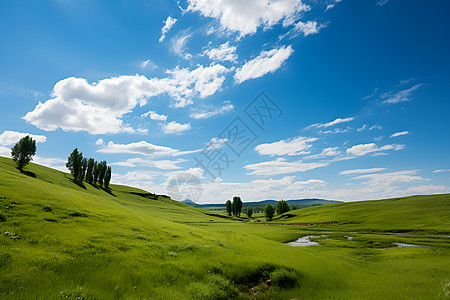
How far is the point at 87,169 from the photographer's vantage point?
12925cm

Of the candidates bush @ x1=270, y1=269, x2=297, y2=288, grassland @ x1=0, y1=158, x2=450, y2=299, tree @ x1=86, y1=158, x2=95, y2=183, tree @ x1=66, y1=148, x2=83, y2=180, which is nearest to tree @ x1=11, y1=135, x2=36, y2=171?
tree @ x1=66, y1=148, x2=83, y2=180

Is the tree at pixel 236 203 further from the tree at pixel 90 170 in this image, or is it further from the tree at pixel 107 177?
the tree at pixel 90 170

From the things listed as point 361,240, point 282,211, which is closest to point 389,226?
point 361,240

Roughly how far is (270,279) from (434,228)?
68.4 metres

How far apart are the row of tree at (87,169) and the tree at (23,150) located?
75.9ft

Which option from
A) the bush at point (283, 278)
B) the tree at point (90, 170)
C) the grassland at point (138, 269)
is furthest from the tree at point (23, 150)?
the bush at point (283, 278)

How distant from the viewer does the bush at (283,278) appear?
53.9 feet

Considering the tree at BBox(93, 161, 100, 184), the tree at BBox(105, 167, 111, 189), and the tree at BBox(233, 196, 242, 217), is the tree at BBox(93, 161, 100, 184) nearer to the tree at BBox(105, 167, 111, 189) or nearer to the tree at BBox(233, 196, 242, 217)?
the tree at BBox(105, 167, 111, 189)

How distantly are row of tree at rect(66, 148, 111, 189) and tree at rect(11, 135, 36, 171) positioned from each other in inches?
911

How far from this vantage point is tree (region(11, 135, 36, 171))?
89.1 m

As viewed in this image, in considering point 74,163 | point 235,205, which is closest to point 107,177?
point 74,163

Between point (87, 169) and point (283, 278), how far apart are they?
473 ft

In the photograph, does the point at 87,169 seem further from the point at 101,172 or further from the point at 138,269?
the point at 138,269

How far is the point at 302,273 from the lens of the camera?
60.8ft
